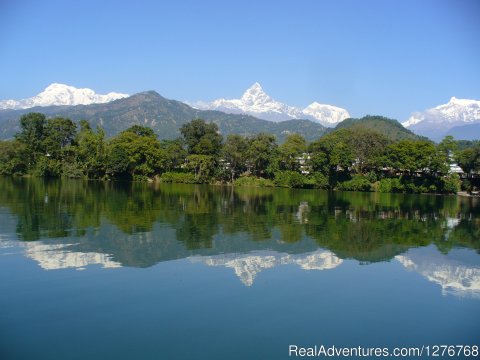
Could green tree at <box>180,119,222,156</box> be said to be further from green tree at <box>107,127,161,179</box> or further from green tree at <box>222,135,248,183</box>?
green tree at <box>107,127,161,179</box>

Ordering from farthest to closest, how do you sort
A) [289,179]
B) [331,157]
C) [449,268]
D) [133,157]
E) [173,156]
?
[173,156] < [133,157] < [289,179] < [331,157] < [449,268]

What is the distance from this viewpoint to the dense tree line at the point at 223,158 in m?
72.6

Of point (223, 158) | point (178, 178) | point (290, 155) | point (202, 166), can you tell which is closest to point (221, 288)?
point (202, 166)

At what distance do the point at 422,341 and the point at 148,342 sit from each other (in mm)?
6635

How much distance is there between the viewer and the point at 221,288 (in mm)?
14328

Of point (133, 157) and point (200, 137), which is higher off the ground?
point (200, 137)

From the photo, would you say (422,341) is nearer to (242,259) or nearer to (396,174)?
(242,259)

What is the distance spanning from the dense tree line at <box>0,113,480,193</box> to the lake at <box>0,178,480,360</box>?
46.6m

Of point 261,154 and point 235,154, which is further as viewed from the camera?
point 235,154

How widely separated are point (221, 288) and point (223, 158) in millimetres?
66245

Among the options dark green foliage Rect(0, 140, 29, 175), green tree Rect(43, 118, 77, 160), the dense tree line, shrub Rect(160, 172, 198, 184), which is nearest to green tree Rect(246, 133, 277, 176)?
the dense tree line

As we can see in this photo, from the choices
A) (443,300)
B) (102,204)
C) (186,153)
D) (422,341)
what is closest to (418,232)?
(443,300)

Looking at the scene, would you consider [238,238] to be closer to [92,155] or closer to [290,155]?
[290,155]

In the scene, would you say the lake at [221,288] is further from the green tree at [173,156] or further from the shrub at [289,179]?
the green tree at [173,156]
